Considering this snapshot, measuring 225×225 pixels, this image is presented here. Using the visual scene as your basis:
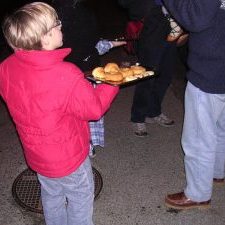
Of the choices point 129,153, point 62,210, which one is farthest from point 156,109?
point 62,210

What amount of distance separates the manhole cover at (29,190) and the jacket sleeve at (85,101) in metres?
1.42

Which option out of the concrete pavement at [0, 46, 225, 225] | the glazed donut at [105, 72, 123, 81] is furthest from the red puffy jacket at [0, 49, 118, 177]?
the concrete pavement at [0, 46, 225, 225]

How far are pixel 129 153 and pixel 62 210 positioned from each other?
1531 millimetres

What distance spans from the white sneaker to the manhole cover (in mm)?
1239

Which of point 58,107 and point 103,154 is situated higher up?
point 58,107

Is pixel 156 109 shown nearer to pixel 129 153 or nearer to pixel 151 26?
pixel 129 153

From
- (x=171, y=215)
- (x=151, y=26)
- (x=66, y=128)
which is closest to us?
(x=66, y=128)

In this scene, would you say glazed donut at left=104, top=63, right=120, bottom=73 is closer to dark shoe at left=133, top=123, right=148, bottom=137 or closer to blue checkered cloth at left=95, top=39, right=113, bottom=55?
blue checkered cloth at left=95, top=39, right=113, bottom=55

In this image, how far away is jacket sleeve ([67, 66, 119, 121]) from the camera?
2.11 metres

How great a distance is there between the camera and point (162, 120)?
4.72 m

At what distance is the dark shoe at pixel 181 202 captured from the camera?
3234 millimetres

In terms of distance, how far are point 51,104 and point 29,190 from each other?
1.69 metres

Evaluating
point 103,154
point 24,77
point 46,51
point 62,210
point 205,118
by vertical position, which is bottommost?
point 103,154

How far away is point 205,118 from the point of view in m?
2.79
